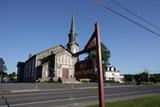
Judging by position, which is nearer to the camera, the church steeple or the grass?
the grass

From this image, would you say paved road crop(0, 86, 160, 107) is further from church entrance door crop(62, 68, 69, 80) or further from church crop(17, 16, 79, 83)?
church entrance door crop(62, 68, 69, 80)

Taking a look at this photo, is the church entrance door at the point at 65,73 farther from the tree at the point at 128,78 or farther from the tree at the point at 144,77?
the tree at the point at 144,77

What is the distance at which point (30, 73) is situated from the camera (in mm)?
62438

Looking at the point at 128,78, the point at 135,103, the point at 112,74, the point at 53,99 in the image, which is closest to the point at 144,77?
the point at 128,78

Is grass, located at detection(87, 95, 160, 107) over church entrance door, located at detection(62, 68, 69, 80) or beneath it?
beneath

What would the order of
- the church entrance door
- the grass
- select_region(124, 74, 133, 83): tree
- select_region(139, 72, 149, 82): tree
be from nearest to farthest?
1. the grass
2. the church entrance door
3. select_region(139, 72, 149, 82): tree
4. select_region(124, 74, 133, 83): tree

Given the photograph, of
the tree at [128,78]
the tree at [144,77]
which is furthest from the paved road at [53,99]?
the tree at [144,77]

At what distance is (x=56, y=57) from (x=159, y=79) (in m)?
64.5

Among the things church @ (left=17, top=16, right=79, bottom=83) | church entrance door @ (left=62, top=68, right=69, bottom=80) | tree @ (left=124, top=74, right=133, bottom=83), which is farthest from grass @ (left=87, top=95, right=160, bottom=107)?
tree @ (left=124, top=74, right=133, bottom=83)

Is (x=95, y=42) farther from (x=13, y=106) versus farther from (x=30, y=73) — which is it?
(x=30, y=73)

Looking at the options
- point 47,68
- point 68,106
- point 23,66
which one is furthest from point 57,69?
point 68,106

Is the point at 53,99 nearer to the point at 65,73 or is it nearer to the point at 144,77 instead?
the point at 65,73

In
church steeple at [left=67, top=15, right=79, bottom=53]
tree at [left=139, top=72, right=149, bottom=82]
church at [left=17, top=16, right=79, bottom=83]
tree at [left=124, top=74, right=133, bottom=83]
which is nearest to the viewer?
church at [left=17, top=16, right=79, bottom=83]

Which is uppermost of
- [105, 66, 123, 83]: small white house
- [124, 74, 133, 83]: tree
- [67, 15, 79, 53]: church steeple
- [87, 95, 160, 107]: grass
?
[67, 15, 79, 53]: church steeple
